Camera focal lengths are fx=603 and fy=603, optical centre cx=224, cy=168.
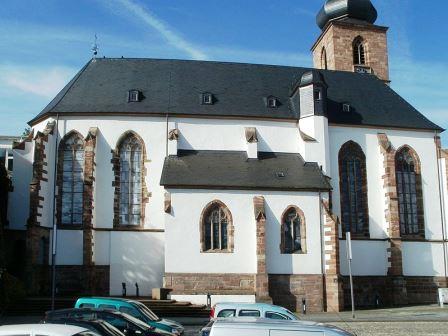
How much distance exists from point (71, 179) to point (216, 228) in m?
8.51

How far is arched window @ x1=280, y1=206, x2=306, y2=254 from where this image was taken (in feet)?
99.3

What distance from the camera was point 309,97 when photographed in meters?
34.1

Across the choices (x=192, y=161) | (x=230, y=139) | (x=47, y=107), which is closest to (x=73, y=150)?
(x=47, y=107)

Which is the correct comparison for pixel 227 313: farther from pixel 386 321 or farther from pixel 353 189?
pixel 353 189

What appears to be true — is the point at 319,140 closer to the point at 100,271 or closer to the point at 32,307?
the point at 100,271

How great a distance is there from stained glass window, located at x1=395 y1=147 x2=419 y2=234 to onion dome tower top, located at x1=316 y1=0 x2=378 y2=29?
14525 millimetres

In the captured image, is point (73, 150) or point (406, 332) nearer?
point (406, 332)

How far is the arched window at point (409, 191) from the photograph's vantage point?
115 ft

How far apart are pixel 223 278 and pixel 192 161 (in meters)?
6.60

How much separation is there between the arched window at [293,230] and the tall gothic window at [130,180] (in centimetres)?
780

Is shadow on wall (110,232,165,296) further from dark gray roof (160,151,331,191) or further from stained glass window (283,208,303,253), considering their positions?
stained glass window (283,208,303,253)

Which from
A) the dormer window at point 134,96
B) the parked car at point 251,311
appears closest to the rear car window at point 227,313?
the parked car at point 251,311

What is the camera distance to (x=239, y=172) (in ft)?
103

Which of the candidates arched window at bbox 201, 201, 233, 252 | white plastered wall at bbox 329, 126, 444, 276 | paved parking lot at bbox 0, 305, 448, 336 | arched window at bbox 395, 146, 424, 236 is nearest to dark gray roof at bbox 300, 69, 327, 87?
white plastered wall at bbox 329, 126, 444, 276
